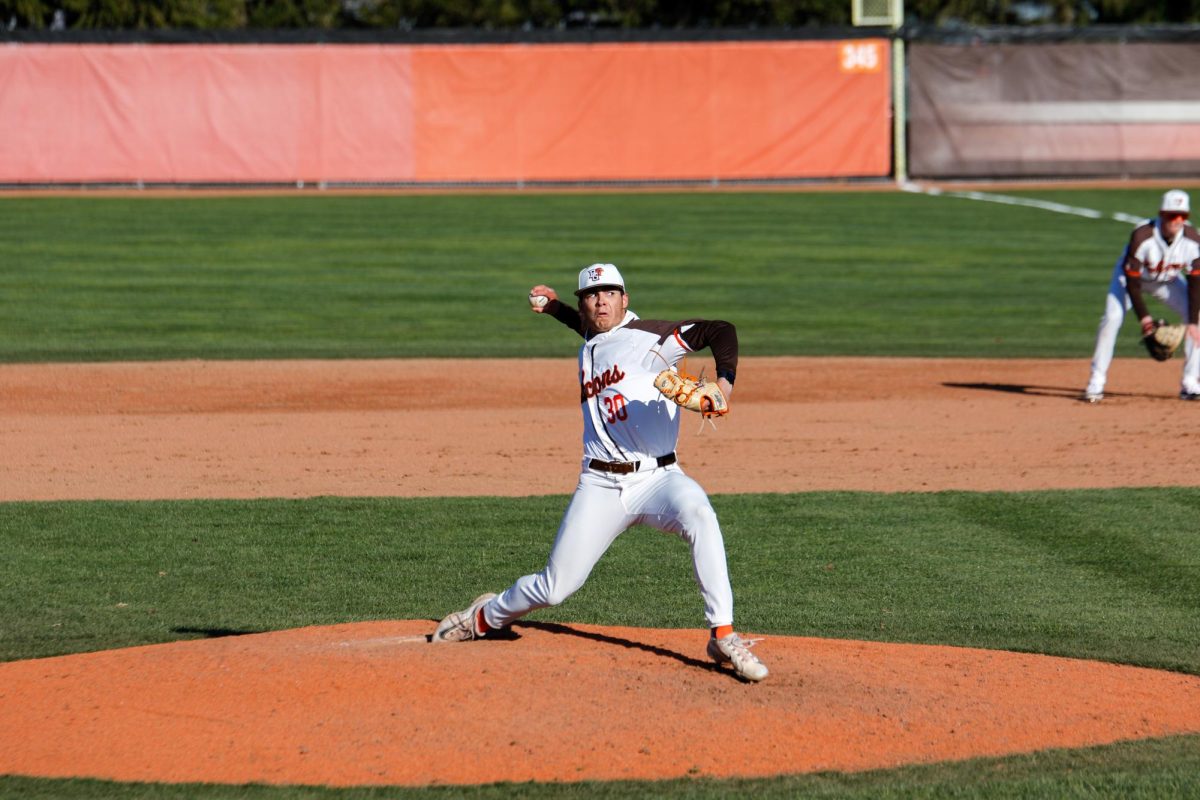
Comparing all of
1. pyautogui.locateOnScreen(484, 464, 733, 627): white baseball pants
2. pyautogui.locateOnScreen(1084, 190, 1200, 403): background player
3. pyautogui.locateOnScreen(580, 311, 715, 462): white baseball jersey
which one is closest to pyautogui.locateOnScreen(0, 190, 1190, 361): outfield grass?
pyautogui.locateOnScreen(1084, 190, 1200, 403): background player

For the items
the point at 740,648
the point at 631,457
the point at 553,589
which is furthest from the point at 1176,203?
the point at 553,589

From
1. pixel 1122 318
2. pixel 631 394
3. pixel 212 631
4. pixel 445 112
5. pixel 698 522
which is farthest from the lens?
pixel 445 112

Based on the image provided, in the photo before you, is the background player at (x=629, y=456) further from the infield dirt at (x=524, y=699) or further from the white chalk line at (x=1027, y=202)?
the white chalk line at (x=1027, y=202)

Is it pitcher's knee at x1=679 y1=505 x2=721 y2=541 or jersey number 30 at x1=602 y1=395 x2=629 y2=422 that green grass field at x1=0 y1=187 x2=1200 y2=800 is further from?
jersey number 30 at x1=602 y1=395 x2=629 y2=422

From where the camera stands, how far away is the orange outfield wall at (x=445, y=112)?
32625 millimetres

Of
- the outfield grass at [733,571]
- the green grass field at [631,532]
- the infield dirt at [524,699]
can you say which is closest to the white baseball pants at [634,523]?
the infield dirt at [524,699]

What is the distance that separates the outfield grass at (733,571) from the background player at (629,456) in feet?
4.17

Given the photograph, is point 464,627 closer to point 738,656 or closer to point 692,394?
point 738,656

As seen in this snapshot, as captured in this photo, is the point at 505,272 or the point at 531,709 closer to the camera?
the point at 531,709

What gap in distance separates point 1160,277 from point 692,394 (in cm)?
920

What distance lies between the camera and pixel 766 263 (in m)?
24.6

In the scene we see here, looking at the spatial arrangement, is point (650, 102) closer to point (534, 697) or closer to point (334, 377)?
point (334, 377)

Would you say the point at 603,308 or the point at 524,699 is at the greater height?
the point at 603,308

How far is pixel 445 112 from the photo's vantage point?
3372 cm
